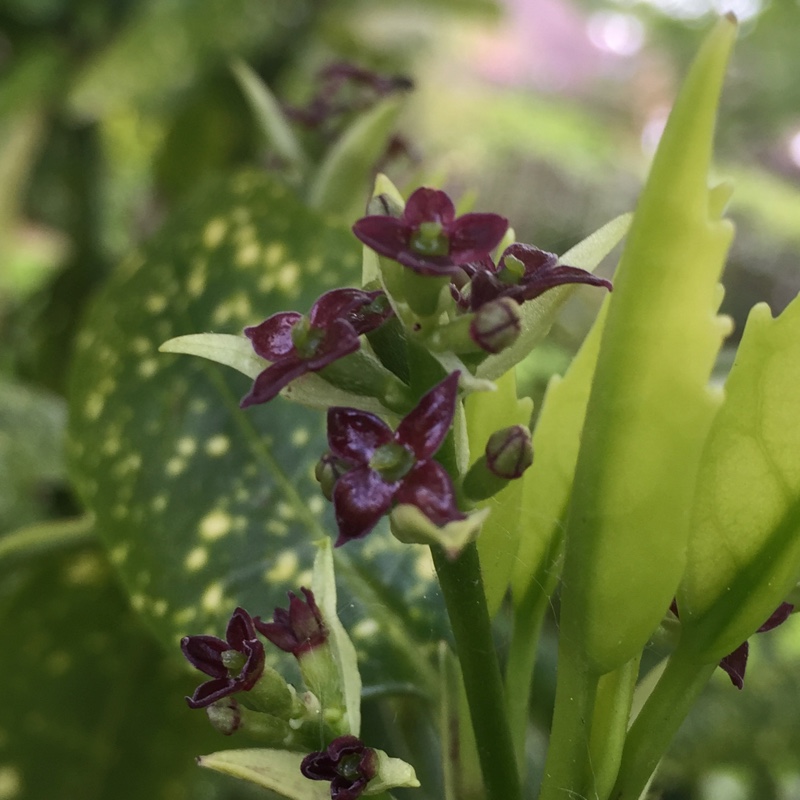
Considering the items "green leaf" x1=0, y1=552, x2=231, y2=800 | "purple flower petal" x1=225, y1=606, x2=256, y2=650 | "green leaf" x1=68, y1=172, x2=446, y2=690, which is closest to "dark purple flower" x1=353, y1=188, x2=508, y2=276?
"purple flower petal" x1=225, y1=606, x2=256, y2=650

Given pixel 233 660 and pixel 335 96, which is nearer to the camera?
pixel 233 660

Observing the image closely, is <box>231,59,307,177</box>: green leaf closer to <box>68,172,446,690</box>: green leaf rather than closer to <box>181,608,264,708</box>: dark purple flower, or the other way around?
<box>68,172,446,690</box>: green leaf

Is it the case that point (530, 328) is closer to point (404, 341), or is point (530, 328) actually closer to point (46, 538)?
point (404, 341)

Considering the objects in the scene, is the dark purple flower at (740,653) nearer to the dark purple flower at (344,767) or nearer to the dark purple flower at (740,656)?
the dark purple flower at (740,656)

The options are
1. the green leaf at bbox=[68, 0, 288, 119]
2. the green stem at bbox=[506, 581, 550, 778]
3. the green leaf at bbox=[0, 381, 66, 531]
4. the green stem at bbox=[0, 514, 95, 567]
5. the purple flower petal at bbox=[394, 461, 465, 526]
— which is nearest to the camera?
the purple flower petal at bbox=[394, 461, 465, 526]

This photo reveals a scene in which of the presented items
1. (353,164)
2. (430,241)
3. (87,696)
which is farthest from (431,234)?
(87,696)

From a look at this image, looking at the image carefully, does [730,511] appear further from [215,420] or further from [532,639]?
[215,420]
